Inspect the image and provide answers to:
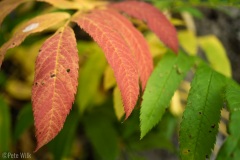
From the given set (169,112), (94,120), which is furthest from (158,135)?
(94,120)

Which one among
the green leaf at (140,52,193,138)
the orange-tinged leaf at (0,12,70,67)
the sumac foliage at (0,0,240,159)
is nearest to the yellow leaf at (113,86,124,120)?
the sumac foliage at (0,0,240,159)

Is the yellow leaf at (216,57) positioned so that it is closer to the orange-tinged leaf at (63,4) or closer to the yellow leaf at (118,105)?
the yellow leaf at (118,105)


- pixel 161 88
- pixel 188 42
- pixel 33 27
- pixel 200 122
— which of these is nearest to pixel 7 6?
pixel 33 27

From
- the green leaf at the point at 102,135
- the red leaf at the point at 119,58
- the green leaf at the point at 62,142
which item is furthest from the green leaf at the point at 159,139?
the red leaf at the point at 119,58

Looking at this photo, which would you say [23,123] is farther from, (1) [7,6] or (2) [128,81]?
(2) [128,81]

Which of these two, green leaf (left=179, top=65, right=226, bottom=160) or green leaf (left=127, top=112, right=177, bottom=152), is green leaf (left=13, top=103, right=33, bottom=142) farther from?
green leaf (left=179, top=65, right=226, bottom=160)

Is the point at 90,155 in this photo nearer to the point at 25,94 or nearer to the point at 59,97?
the point at 25,94
